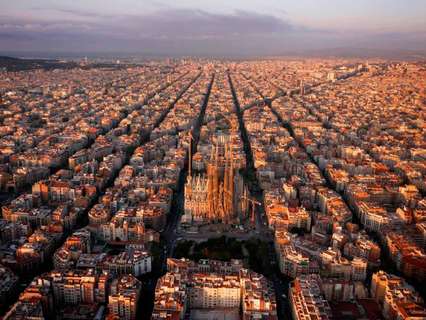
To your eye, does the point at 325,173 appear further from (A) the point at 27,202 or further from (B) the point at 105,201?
(A) the point at 27,202

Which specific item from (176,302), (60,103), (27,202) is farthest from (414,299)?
(60,103)

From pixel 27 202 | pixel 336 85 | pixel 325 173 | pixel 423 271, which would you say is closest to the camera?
pixel 423 271

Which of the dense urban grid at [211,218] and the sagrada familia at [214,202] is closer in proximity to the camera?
the dense urban grid at [211,218]

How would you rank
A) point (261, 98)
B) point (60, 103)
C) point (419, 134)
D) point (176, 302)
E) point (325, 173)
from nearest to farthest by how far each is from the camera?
1. point (176, 302)
2. point (325, 173)
3. point (419, 134)
4. point (60, 103)
5. point (261, 98)

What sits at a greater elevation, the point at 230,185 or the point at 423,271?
the point at 230,185

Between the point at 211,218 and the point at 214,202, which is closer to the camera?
the point at 211,218

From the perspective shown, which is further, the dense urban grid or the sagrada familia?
the sagrada familia

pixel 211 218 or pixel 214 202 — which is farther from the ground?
pixel 214 202

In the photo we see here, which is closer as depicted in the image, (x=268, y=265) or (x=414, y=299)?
(x=414, y=299)
